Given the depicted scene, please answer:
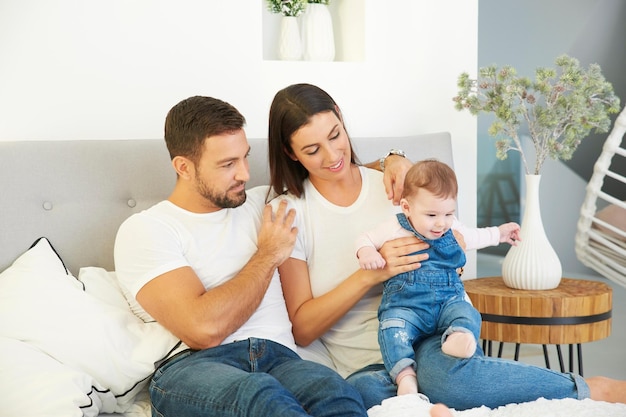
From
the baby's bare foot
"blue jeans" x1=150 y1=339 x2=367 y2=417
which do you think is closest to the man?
"blue jeans" x1=150 y1=339 x2=367 y2=417

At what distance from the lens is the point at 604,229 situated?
336 cm

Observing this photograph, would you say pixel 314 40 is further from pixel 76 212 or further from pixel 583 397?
pixel 583 397

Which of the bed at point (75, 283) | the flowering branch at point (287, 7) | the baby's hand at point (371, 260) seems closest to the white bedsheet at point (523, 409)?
the bed at point (75, 283)

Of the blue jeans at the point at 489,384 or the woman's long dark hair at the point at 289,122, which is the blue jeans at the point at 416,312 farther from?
the woman's long dark hair at the point at 289,122

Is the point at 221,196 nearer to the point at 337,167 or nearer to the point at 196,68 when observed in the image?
the point at 337,167

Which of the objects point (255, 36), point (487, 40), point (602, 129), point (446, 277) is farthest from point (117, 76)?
point (487, 40)

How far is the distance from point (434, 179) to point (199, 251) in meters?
0.61

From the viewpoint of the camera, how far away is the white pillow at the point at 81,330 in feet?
5.97

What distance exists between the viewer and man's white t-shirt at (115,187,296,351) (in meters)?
1.89

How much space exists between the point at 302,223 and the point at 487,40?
121 inches

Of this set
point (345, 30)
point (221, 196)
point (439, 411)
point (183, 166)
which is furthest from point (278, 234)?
point (345, 30)

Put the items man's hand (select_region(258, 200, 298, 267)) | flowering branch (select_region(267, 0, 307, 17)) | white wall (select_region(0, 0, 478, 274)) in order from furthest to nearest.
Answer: flowering branch (select_region(267, 0, 307, 17)) → white wall (select_region(0, 0, 478, 274)) → man's hand (select_region(258, 200, 298, 267))

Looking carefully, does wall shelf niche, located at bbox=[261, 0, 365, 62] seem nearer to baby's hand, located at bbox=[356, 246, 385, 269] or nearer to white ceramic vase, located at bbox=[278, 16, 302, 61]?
white ceramic vase, located at bbox=[278, 16, 302, 61]

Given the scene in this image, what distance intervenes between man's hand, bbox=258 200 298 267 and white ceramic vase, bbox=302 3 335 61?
0.94 m
